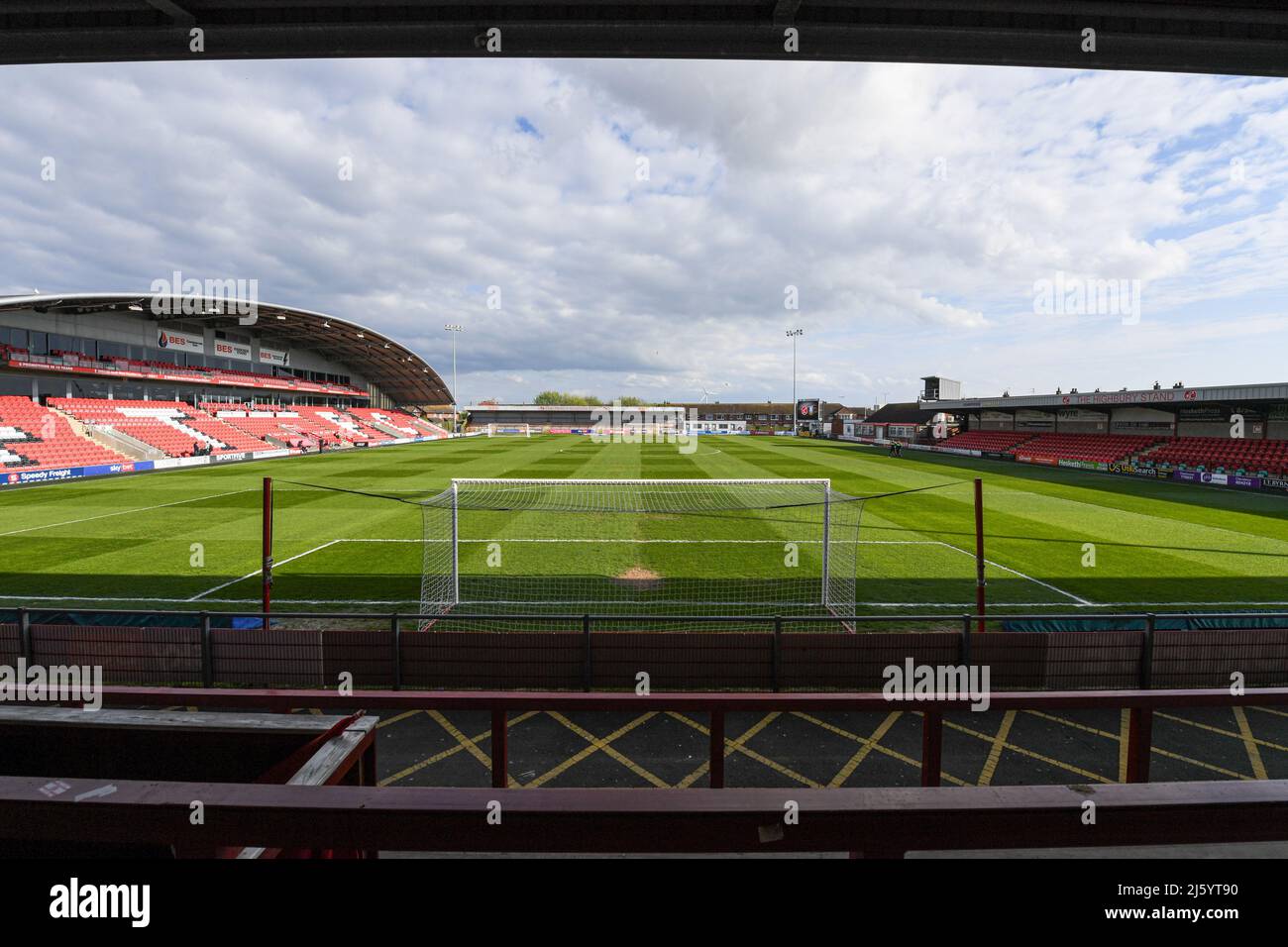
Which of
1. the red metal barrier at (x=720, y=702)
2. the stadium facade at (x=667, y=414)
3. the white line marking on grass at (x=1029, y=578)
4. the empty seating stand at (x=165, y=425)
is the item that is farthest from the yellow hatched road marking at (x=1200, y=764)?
the stadium facade at (x=667, y=414)

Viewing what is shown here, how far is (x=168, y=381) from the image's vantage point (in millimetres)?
48375

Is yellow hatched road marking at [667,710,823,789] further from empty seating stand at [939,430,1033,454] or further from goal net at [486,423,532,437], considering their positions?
goal net at [486,423,532,437]

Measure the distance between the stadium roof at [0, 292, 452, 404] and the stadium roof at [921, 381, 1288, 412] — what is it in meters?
64.6

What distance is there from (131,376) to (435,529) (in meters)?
43.3

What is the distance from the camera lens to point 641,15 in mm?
4422

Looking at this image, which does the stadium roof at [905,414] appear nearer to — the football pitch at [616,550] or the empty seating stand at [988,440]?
the empty seating stand at [988,440]

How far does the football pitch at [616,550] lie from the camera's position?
1211 cm

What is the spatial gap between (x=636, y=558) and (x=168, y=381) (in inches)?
2077

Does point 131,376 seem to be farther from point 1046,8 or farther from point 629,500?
point 1046,8

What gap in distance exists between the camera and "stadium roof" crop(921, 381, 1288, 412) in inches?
1260

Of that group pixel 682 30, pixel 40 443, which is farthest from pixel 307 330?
pixel 682 30

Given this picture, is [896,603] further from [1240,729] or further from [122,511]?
[122,511]

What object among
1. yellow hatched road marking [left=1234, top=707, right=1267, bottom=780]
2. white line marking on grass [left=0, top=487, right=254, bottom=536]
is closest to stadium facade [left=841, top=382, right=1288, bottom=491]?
yellow hatched road marking [left=1234, top=707, right=1267, bottom=780]
